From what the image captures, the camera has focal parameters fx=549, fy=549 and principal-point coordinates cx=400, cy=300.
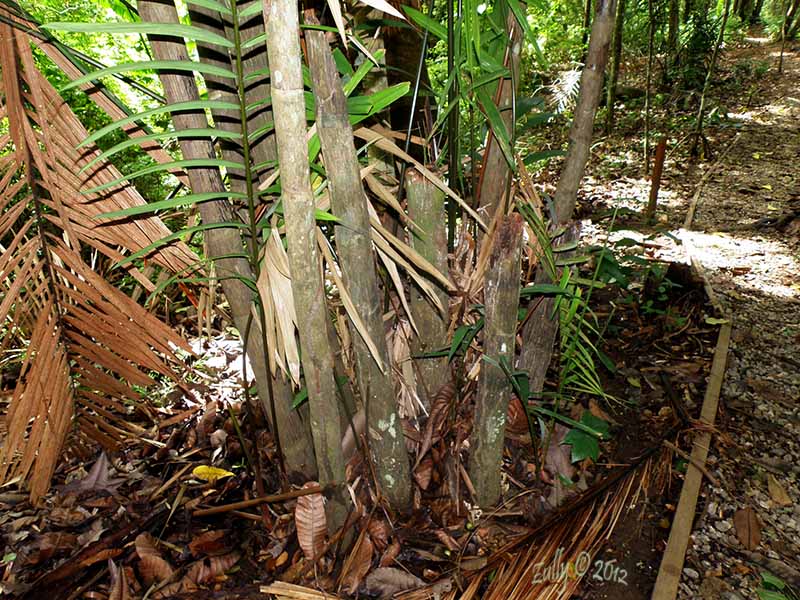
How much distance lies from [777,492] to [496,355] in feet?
3.15

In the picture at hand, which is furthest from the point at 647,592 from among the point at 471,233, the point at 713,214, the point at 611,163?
the point at 611,163

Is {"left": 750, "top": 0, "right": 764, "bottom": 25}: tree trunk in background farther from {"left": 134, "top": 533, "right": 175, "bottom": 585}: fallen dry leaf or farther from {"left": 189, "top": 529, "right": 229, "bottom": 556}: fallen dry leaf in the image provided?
{"left": 134, "top": 533, "right": 175, "bottom": 585}: fallen dry leaf

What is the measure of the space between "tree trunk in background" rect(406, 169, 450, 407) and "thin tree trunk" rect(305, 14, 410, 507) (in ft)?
0.71

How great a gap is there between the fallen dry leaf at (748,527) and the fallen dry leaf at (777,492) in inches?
4.0

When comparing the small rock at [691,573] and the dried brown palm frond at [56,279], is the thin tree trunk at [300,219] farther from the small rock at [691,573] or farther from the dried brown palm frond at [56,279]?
the small rock at [691,573]

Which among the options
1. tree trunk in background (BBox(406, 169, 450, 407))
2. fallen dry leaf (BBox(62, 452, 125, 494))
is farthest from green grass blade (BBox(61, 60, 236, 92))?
fallen dry leaf (BBox(62, 452, 125, 494))

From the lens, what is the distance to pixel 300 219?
76 cm

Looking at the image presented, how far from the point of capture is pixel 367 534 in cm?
123

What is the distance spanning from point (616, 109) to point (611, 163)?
163 cm

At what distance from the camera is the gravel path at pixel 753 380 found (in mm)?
1276

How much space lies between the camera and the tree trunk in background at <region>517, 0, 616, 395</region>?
1179 millimetres

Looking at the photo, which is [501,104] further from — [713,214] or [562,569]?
[713,214]

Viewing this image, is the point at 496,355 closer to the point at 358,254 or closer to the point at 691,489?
the point at 358,254

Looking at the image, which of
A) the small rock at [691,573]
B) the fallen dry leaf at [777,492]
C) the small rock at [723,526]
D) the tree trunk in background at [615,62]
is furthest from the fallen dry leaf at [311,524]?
the tree trunk in background at [615,62]
